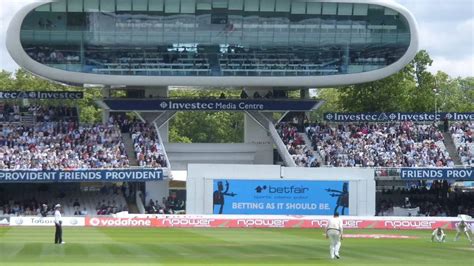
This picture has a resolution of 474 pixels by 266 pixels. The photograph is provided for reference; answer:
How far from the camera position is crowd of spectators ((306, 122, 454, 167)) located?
7500 cm

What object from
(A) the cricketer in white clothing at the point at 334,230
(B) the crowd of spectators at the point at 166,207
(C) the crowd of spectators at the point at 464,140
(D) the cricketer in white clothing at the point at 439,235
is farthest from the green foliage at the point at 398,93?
(A) the cricketer in white clothing at the point at 334,230

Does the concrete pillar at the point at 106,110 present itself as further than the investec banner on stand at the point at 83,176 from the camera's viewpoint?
Yes

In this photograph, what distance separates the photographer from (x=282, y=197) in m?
68.9

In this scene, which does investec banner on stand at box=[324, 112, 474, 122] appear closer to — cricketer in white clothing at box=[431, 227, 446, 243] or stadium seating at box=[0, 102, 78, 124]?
stadium seating at box=[0, 102, 78, 124]

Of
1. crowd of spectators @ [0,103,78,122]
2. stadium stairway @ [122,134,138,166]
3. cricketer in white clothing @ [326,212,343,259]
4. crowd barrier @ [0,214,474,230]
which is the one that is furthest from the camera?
crowd of spectators @ [0,103,78,122]

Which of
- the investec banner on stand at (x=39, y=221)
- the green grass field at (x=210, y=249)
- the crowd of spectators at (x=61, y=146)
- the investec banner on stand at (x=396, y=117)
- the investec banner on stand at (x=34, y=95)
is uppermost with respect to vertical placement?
the investec banner on stand at (x=34, y=95)

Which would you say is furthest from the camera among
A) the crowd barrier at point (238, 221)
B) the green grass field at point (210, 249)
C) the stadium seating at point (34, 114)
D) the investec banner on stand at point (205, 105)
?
the investec banner on stand at point (205, 105)

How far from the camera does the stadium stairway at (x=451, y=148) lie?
7662 cm

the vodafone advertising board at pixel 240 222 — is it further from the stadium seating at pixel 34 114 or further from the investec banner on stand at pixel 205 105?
the investec banner on stand at pixel 205 105

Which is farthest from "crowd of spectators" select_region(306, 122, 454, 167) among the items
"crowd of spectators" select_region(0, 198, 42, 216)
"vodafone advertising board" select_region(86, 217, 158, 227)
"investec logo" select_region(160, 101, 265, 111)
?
"crowd of spectators" select_region(0, 198, 42, 216)

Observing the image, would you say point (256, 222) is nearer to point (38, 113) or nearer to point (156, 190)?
point (156, 190)

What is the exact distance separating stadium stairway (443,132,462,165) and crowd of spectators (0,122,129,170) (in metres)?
22.6

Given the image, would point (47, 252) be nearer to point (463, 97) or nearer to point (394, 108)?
point (394, 108)

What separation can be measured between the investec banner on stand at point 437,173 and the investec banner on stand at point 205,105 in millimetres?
10061
